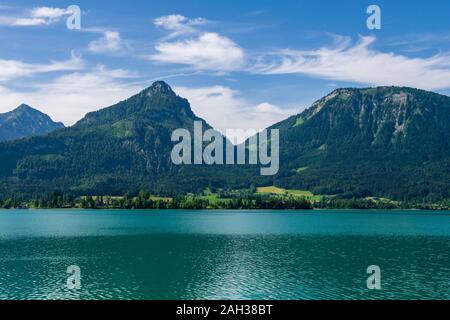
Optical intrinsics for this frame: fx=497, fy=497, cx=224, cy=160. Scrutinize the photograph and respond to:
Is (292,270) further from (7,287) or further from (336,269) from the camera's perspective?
(7,287)

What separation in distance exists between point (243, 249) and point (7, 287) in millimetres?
58155

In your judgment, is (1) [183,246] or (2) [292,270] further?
(1) [183,246]

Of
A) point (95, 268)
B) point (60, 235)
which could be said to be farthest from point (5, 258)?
point (60, 235)

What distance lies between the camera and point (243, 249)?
117500 mm

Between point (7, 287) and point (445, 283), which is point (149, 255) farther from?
point (445, 283)

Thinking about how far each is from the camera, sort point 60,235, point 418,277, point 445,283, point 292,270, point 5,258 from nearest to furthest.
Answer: point 445,283
point 418,277
point 292,270
point 5,258
point 60,235

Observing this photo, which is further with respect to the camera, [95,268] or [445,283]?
[95,268]

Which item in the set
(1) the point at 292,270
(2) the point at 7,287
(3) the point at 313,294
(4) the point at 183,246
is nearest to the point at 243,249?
(4) the point at 183,246

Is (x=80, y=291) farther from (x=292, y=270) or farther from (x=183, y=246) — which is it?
(x=183, y=246)

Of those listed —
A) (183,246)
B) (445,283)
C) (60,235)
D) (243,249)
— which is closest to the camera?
(445,283)

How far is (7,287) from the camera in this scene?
7169 cm

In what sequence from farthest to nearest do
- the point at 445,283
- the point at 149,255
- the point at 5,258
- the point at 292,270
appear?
the point at 149,255, the point at 5,258, the point at 292,270, the point at 445,283
